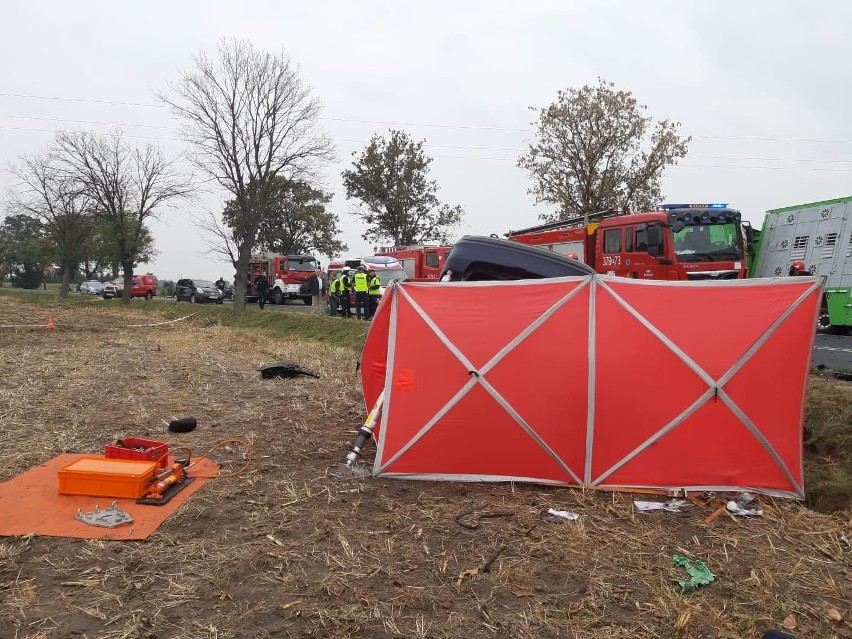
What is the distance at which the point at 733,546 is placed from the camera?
12.8ft

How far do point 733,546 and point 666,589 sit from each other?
35.0 inches

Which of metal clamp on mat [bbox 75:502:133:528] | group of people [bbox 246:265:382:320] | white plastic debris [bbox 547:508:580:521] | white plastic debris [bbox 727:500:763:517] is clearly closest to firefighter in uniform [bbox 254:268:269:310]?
group of people [bbox 246:265:382:320]

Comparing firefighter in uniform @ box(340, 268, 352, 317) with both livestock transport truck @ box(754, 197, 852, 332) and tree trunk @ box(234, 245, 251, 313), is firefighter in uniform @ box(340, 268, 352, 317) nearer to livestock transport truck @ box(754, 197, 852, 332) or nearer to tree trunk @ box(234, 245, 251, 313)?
tree trunk @ box(234, 245, 251, 313)

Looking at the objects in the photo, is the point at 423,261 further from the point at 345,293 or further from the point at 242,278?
the point at 242,278

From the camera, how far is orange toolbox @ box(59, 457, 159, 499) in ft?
14.5

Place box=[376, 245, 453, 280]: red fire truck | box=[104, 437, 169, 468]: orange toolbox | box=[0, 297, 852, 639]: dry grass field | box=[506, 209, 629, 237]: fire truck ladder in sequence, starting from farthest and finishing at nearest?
box=[376, 245, 453, 280]: red fire truck → box=[506, 209, 629, 237]: fire truck ladder → box=[104, 437, 169, 468]: orange toolbox → box=[0, 297, 852, 639]: dry grass field

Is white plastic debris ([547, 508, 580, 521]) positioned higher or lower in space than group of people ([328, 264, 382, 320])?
lower

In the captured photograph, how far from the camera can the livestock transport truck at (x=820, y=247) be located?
14562 mm

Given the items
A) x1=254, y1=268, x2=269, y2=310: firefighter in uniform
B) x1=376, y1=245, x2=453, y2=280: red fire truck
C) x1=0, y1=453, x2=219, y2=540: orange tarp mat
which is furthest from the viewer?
x1=254, y1=268, x2=269, y2=310: firefighter in uniform

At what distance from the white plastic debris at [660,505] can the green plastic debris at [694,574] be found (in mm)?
773

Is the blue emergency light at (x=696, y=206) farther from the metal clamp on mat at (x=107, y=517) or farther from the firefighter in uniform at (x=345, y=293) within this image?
the metal clamp on mat at (x=107, y=517)

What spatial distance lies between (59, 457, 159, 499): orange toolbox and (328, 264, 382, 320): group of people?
13041 millimetres

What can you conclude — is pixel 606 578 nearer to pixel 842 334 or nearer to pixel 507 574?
pixel 507 574

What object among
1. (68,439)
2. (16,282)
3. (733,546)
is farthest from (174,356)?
(16,282)
